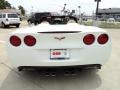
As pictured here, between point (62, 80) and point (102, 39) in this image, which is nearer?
point (102, 39)

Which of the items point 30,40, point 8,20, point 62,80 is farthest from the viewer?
point 8,20

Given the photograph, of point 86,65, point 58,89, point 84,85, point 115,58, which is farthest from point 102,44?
point 115,58

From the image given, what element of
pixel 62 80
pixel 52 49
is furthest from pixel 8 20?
pixel 52 49

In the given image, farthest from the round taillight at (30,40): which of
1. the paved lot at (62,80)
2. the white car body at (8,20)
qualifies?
the white car body at (8,20)

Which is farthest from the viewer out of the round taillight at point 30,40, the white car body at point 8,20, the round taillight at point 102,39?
the white car body at point 8,20

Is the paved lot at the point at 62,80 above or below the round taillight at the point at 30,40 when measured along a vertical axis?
below

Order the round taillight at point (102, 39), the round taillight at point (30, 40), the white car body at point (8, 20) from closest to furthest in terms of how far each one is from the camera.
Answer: the round taillight at point (30, 40), the round taillight at point (102, 39), the white car body at point (8, 20)

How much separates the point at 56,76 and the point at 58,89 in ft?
3.26

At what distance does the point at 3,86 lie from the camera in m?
6.07

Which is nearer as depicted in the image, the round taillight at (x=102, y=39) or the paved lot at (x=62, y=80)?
the paved lot at (x=62, y=80)

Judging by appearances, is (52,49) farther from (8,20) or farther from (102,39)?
(8,20)

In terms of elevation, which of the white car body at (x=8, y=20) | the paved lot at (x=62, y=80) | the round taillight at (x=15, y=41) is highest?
the round taillight at (x=15, y=41)

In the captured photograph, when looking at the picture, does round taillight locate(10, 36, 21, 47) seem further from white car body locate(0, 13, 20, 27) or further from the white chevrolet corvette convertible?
white car body locate(0, 13, 20, 27)

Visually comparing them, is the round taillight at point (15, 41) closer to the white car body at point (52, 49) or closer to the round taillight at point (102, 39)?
the white car body at point (52, 49)
